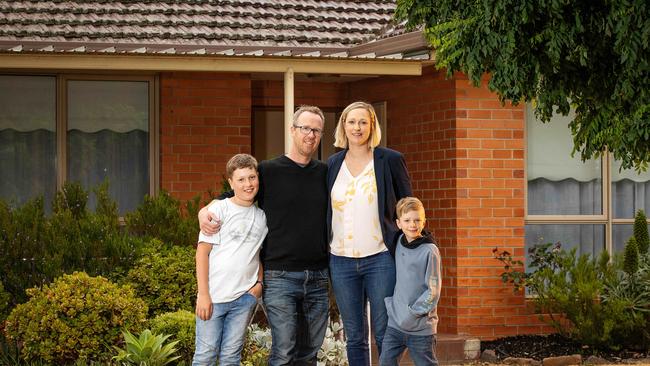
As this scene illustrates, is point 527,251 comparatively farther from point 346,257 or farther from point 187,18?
point 346,257

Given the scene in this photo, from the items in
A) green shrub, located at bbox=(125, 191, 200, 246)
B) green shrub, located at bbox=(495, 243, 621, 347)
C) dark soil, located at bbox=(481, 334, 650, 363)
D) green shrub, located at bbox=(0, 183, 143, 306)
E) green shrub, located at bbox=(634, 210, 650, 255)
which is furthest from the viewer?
green shrub, located at bbox=(634, 210, 650, 255)

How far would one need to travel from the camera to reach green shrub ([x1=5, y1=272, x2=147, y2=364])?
9.55m

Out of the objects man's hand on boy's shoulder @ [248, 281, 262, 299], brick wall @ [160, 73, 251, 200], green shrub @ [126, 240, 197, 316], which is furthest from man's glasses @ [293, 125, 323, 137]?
brick wall @ [160, 73, 251, 200]

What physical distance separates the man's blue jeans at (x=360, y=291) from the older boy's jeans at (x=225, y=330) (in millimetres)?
517

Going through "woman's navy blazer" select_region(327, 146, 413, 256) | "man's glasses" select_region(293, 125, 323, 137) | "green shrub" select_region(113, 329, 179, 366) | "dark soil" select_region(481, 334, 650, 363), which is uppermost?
"man's glasses" select_region(293, 125, 323, 137)

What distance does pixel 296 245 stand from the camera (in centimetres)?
712

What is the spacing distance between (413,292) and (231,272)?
1060 millimetres

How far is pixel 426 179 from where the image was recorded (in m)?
13.2

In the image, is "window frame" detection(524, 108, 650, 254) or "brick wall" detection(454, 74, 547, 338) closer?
"brick wall" detection(454, 74, 547, 338)

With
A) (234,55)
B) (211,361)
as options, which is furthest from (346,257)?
(234,55)

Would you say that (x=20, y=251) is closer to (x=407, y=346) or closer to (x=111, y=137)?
(x=111, y=137)

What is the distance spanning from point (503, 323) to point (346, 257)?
5962 mm

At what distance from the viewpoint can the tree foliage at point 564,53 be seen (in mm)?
8008

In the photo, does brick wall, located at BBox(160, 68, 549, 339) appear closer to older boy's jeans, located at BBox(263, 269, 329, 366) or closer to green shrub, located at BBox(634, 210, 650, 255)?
green shrub, located at BBox(634, 210, 650, 255)
